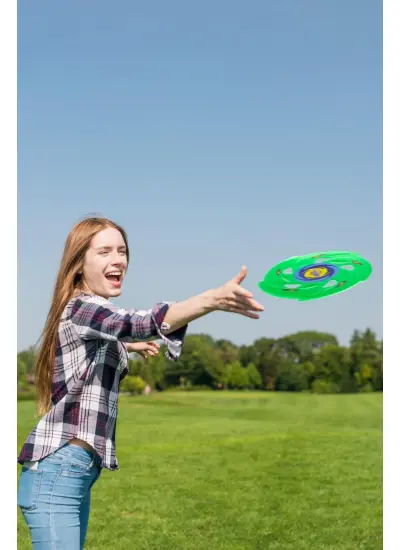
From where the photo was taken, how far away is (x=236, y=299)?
0.82 metres

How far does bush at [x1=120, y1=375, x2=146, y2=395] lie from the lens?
14.8 ft

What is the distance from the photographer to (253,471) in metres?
3.52

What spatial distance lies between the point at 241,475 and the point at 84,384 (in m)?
2.56

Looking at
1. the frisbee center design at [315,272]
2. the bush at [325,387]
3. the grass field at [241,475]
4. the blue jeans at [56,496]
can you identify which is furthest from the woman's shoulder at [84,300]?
the bush at [325,387]

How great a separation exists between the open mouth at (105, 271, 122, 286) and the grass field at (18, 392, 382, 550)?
1.47 metres

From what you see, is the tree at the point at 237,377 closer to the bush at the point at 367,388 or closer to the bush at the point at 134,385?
the bush at the point at 134,385

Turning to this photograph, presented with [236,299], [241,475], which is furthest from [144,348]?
[241,475]

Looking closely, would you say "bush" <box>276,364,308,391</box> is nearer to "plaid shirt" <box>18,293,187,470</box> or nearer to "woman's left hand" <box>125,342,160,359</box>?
"woman's left hand" <box>125,342,160,359</box>

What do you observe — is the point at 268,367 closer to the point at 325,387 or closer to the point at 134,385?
the point at 325,387

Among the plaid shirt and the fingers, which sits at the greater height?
the fingers

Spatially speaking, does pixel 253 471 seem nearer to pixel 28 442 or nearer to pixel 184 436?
pixel 184 436

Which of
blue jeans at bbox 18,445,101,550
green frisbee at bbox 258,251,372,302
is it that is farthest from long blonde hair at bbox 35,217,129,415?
green frisbee at bbox 258,251,372,302
